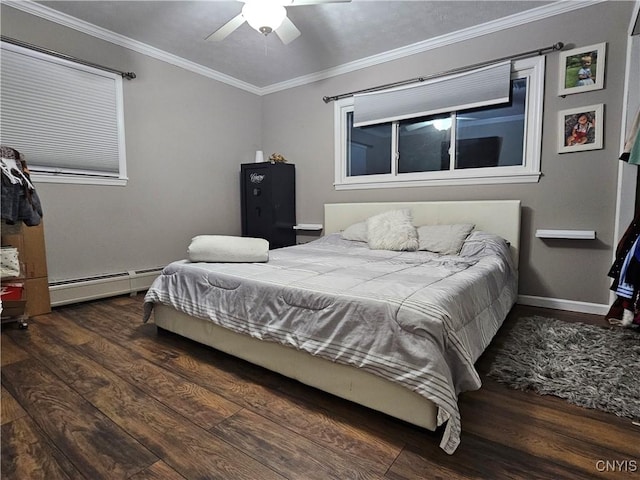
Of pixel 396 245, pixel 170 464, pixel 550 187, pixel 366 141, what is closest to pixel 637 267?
pixel 550 187

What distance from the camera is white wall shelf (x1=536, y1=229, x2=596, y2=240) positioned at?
8.91 ft

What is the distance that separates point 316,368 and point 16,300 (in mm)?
2341

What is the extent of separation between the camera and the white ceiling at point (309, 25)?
9.14ft

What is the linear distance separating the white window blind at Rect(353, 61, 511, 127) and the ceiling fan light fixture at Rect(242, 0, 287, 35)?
1.81 m

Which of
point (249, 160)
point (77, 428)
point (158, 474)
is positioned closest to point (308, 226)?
point (249, 160)

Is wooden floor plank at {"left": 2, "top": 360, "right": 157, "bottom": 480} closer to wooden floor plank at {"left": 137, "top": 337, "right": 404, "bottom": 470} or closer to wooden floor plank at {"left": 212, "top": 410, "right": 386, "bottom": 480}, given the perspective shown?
wooden floor plank at {"left": 212, "top": 410, "right": 386, "bottom": 480}

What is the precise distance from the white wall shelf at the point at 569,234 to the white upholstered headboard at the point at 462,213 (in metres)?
0.20

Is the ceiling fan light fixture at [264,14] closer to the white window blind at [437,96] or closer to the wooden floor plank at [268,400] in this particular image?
the white window blind at [437,96]

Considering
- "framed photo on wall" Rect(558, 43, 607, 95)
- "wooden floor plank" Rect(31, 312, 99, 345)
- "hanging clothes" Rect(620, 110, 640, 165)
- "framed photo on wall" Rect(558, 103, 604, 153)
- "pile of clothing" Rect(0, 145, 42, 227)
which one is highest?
"framed photo on wall" Rect(558, 43, 607, 95)

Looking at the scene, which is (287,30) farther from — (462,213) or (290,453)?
(290,453)

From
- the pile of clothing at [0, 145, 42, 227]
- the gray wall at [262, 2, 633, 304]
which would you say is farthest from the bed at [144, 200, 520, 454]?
the pile of clothing at [0, 145, 42, 227]

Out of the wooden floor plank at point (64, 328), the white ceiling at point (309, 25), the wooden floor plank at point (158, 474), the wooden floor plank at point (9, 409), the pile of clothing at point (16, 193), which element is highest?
the white ceiling at point (309, 25)

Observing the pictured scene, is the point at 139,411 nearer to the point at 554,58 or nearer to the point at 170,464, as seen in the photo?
the point at 170,464

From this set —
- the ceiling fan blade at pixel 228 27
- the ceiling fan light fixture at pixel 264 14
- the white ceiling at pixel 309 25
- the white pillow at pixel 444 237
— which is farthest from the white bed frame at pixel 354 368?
the ceiling fan blade at pixel 228 27
